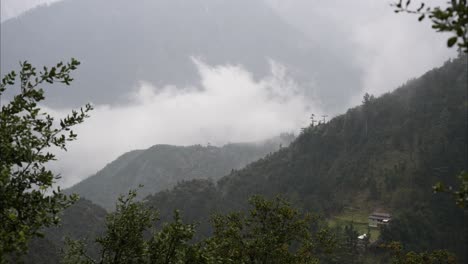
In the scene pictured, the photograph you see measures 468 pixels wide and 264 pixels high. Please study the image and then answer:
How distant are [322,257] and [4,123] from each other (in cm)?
16940

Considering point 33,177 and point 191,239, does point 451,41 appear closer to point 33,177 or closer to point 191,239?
point 191,239

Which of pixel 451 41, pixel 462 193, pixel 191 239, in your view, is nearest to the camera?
pixel 451 41

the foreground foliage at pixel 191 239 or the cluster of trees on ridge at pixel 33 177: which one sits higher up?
the cluster of trees on ridge at pixel 33 177

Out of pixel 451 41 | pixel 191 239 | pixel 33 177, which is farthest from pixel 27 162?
pixel 451 41

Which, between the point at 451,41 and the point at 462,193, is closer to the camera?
the point at 451,41

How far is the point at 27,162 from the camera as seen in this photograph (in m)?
14.5

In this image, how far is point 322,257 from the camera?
169m

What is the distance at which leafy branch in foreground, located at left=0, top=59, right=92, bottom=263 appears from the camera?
13703mm

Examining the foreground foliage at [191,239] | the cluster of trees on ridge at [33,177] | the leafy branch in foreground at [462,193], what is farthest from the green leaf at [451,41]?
the foreground foliage at [191,239]

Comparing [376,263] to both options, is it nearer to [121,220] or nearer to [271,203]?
[271,203]

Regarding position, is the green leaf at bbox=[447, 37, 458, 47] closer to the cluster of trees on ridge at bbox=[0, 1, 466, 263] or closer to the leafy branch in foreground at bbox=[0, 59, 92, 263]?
the cluster of trees on ridge at bbox=[0, 1, 466, 263]

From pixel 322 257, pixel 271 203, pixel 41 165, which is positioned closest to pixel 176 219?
pixel 41 165

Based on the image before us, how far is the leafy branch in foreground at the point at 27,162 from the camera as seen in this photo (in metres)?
13.7

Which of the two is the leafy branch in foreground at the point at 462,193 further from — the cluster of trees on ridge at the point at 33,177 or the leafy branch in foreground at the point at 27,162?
the leafy branch in foreground at the point at 27,162
